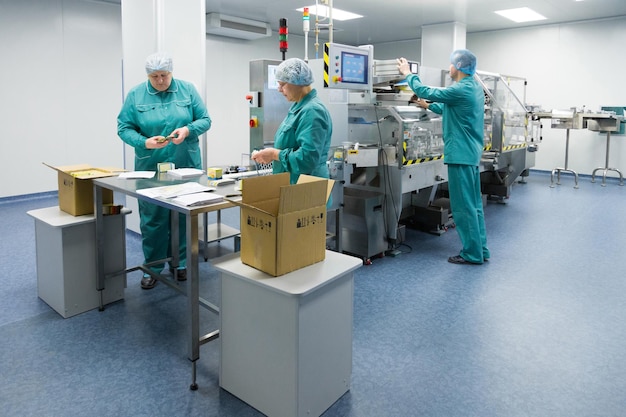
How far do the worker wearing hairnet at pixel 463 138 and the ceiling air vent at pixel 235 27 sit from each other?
4.63m

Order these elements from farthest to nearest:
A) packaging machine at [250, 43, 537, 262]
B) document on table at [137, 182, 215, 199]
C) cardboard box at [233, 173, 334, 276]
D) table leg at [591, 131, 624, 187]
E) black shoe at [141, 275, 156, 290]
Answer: table leg at [591, 131, 624, 187] < packaging machine at [250, 43, 537, 262] < black shoe at [141, 275, 156, 290] < document on table at [137, 182, 215, 199] < cardboard box at [233, 173, 334, 276]

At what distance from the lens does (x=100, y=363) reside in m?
2.32

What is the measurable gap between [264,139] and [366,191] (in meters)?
1.07

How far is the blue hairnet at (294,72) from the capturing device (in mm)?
2521

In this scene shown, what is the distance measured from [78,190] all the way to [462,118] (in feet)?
9.19

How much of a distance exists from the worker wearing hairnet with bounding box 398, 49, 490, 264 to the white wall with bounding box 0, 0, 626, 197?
4.50m

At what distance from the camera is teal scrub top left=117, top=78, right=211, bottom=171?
3133mm

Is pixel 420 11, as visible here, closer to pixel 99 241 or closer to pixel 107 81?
pixel 107 81

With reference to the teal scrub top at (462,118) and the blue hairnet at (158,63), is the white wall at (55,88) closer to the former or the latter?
the blue hairnet at (158,63)

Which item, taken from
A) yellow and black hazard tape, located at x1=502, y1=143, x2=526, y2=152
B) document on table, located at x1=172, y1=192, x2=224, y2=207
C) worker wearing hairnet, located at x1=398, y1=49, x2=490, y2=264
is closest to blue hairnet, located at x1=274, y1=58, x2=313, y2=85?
document on table, located at x1=172, y1=192, x2=224, y2=207

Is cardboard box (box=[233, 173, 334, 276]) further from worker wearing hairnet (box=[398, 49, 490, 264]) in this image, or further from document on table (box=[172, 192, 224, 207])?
worker wearing hairnet (box=[398, 49, 490, 264])

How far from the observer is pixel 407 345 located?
8.41 feet

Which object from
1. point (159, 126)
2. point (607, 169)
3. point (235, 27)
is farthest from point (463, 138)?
point (607, 169)

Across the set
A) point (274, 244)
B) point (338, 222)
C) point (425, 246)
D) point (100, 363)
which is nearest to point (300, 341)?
point (274, 244)
